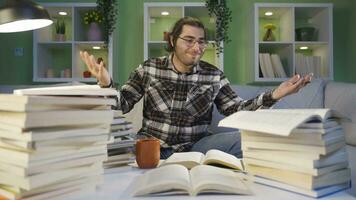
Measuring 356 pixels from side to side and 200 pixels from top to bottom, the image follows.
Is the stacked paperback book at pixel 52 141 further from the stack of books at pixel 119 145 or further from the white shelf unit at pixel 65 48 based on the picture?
the white shelf unit at pixel 65 48

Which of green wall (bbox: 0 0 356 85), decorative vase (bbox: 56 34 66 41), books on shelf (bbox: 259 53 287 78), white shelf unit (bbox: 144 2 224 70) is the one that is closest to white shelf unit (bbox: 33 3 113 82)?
decorative vase (bbox: 56 34 66 41)

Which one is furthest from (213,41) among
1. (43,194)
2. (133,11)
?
(43,194)

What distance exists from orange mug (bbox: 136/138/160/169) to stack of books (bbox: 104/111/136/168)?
3cm

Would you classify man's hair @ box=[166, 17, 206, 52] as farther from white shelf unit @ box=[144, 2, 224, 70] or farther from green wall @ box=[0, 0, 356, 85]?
green wall @ box=[0, 0, 356, 85]

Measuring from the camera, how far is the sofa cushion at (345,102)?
81.4 inches

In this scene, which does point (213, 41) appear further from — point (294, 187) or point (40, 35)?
point (294, 187)

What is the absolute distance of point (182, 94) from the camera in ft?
5.97

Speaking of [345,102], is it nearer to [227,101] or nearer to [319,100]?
[319,100]

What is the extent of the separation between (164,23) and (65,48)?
3.15 ft

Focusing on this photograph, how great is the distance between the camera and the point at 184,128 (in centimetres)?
178

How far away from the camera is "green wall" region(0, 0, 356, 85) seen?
3.31 m

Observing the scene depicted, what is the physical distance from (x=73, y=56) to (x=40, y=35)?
34cm

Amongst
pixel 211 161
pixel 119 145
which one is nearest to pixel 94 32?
pixel 119 145

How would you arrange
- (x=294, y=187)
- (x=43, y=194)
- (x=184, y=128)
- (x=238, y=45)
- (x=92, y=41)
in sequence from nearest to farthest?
(x=43, y=194)
(x=294, y=187)
(x=184, y=128)
(x=92, y=41)
(x=238, y=45)
